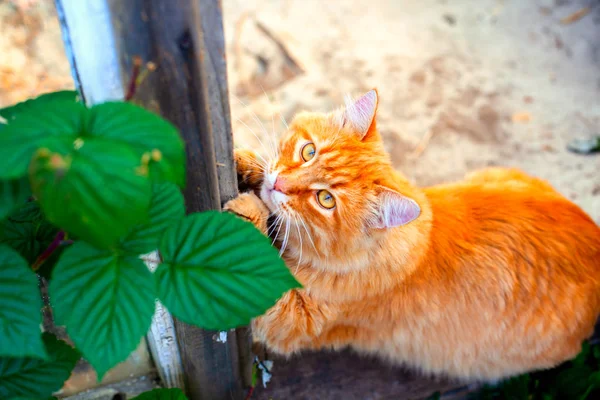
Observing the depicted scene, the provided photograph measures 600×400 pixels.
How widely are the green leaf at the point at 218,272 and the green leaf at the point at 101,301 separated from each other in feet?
0.16

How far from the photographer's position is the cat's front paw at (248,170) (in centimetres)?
163

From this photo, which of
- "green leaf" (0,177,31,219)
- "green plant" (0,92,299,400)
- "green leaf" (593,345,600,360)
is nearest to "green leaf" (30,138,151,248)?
"green plant" (0,92,299,400)

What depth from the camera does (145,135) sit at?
738mm

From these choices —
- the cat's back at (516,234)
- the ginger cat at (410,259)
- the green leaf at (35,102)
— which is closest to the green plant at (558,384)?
the ginger cat at (410,259)

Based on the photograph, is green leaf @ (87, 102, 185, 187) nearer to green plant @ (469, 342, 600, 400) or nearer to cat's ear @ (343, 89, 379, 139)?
cat's ear @ (343, 89, 379, 139)

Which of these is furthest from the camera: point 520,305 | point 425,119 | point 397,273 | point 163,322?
point 425,119

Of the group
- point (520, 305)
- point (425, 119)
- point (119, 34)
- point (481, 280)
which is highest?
point (119, 34)

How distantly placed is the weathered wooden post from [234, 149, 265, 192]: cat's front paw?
16.4 inches

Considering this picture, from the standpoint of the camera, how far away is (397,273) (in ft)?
5.24

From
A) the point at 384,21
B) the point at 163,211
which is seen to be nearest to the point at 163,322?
the point at 163,211

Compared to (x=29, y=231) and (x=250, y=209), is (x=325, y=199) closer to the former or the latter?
(x=250, y=209)

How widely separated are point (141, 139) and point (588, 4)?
4.37m

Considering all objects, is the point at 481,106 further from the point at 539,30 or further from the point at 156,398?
the point at 156,398

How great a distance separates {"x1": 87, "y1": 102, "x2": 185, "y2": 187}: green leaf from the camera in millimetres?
716
